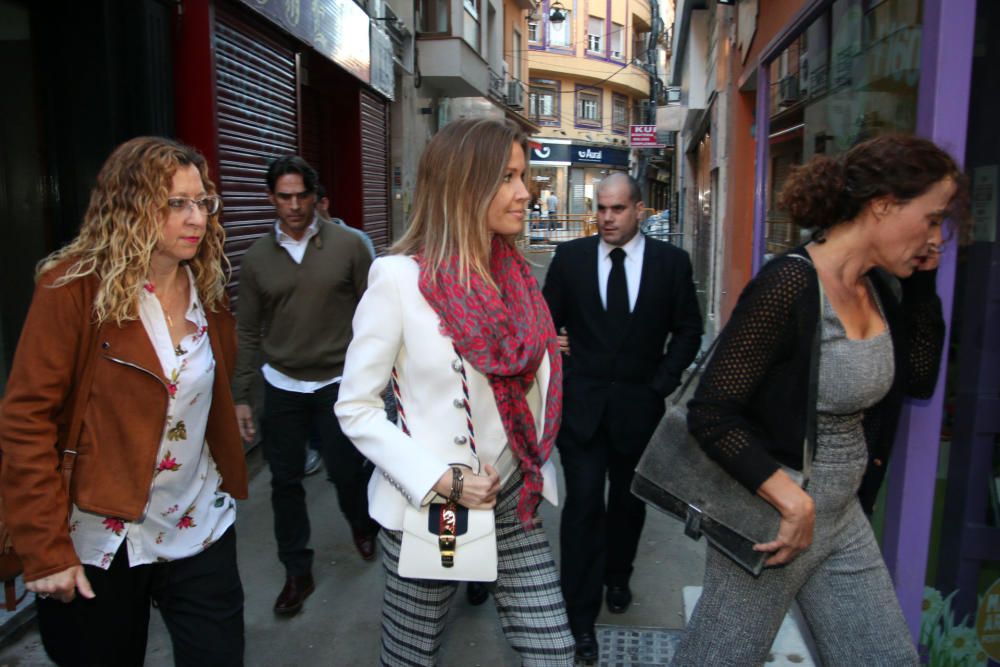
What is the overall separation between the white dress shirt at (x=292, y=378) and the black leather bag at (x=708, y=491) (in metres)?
2.20

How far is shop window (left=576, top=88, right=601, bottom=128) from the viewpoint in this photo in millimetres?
46031

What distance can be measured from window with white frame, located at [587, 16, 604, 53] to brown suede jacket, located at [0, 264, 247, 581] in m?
46.0

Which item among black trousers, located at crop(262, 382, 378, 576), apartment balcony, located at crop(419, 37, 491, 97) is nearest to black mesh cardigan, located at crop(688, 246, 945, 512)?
black trousers, located at crop(262, 382, 378, 576)

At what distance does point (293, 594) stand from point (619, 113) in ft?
156

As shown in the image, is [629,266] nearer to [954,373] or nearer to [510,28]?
[954,373]

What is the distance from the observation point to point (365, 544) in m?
4.58

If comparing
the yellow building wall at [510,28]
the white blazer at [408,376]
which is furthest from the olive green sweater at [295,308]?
the yellow building wall at [510,28]

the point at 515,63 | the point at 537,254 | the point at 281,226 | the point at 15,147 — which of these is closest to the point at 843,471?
the point at 281,226

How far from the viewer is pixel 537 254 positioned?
Result: 29625mm

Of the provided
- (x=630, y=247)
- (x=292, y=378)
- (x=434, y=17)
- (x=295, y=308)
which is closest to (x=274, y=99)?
(x=295, y=308)

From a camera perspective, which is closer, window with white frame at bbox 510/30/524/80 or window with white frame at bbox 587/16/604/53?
window with white frame at bbox 510/30/524/80

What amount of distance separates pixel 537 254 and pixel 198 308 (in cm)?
2736

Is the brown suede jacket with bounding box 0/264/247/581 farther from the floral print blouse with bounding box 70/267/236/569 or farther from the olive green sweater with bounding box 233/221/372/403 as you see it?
the olive green sweater with bounding box 233/221/372/403

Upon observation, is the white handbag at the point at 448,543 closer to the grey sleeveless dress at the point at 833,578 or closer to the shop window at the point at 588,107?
the grey sleeveless dress at the point at 833,578
